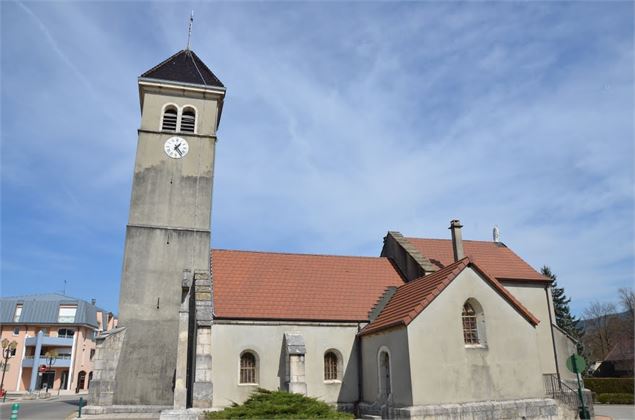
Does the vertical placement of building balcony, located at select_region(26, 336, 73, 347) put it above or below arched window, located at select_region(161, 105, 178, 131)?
below

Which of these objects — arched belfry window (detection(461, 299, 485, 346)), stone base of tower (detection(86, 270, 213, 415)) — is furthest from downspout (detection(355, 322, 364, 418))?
stone base of tower (detection(86, 270, 213, 415))

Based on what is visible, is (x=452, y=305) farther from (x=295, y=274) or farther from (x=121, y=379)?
(x=121, y=379)

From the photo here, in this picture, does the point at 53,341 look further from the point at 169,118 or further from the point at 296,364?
the point at 296,364

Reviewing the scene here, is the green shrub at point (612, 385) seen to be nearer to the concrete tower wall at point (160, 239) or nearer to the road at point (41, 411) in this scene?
the concrete tower wall at point (160, 239)

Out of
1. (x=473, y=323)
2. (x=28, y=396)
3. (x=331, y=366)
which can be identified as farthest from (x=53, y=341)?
(x=473, y=323)

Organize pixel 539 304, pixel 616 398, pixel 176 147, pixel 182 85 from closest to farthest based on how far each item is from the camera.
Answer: pixel 176 147
pixel 182 85
pixel 539 304
pixel 616 398

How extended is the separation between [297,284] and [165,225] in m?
7.54

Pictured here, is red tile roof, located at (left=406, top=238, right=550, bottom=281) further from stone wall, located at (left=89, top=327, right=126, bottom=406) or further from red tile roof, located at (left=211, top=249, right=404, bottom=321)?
stone wall, located at (left=89, top=327, right=126, bottom=406)

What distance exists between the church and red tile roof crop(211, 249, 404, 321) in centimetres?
8

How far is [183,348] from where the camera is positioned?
839 inches

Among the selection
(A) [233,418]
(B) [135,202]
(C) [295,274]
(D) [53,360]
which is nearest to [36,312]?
(D) [53,360]

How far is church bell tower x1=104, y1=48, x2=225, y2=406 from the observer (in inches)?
866

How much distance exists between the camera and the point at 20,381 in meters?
59.5

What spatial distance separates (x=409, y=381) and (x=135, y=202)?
16.3 m
